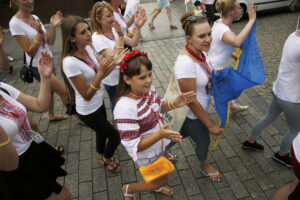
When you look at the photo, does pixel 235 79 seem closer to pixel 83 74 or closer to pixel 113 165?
pixel 83 74

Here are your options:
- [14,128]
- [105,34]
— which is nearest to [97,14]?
[105,34]

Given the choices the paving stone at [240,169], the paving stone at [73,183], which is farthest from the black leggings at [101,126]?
the paving stone at [240,169]

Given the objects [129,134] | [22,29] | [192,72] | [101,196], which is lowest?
[101,196]

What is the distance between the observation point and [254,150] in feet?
11.1

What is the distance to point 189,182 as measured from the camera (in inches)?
120

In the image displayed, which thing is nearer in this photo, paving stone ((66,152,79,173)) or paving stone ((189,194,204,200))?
paving stone ((189,194,204,200))

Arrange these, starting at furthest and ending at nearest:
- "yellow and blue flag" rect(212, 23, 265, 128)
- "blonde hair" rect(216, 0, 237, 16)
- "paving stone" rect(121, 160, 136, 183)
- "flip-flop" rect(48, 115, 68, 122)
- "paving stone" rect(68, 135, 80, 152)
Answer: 1. "flip-flop" rect(48, 115, 68, 122)
2. "paving stone" rect(68, 135, 80, 152)
3. "paving stone" rect(121, 160, 136, 183)
4. "blonde hair" rect(216, 0, 237, 16)
5. "yellow and blue flag" rect(212, 23, 265, 128)

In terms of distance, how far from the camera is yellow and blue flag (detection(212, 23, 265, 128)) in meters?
2.31

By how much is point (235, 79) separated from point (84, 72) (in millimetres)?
1623

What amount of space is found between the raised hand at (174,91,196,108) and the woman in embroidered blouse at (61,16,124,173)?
0.75 meters

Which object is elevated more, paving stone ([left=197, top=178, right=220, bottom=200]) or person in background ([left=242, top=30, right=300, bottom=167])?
person in background ([left=242, top=30, right=300, bottom=167])

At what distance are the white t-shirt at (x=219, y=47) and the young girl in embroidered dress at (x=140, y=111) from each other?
4.42 feet

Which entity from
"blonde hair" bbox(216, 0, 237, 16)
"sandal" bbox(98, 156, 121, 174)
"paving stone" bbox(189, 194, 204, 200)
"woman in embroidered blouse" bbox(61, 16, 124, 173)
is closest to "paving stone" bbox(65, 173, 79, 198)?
"sandal" bbox(98, 156, 121, 174)

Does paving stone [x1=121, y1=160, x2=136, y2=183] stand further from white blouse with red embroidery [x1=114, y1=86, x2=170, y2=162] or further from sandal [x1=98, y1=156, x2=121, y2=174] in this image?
white blouse with red embroidery [x1=114, y1=86, x2=170, y2=162]
